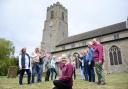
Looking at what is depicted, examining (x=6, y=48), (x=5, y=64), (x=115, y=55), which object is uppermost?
(x=6, y=48)

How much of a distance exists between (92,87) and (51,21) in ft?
168

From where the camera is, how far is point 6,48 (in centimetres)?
4453

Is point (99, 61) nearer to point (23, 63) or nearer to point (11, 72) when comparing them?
point (23, 63)

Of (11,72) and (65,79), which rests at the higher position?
(65,79)

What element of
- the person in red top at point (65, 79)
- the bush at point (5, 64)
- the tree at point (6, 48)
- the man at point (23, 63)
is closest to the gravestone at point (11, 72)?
the man at point (23, 63)

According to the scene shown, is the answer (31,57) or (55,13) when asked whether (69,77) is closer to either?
(31,57)

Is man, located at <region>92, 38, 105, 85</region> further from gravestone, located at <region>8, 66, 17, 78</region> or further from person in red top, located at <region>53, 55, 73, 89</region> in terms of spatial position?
gravestone, located at <region>8, 66, 17, 78</region>

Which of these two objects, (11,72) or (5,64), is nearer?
(11,72)

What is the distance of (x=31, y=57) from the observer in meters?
11.5

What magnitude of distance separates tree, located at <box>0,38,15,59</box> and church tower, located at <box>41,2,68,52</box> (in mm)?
10932

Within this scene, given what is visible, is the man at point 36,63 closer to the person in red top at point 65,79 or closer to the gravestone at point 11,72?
the person in red top at point 65,79

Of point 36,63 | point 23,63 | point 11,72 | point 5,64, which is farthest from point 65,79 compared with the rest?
point 5,64

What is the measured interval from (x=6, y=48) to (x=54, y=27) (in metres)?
17.6

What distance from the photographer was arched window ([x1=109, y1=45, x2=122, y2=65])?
34500 mm
